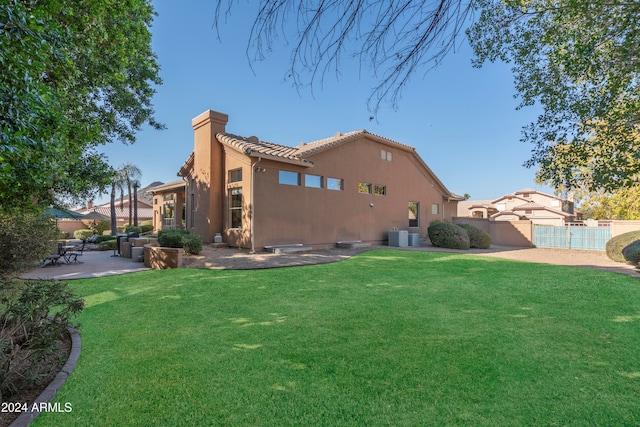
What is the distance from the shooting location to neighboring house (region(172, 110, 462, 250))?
1327 centimetres

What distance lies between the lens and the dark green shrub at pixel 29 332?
2.96 metres

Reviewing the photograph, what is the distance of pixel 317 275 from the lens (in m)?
8.77

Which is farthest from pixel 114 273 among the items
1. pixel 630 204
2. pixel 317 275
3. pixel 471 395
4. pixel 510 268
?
pixel 630 204

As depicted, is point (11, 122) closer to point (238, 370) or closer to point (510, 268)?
point (238, 370)

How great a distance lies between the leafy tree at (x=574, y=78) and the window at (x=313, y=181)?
10005mm

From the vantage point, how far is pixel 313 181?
15320 millimetres

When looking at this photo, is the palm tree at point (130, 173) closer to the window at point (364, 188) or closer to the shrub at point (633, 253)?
the window at point (364, 188)

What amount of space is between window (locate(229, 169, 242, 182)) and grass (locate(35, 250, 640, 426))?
7.62 m

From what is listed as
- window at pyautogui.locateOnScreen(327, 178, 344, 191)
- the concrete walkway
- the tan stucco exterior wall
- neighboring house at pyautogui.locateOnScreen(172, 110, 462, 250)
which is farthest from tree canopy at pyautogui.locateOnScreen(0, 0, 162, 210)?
window at pyautogui.locateOnScreen(327, 178, 344, 191)

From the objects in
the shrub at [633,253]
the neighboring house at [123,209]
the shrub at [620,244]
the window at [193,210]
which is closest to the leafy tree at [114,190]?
the window at [193,210]

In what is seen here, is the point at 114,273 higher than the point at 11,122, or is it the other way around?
the point at 11,122

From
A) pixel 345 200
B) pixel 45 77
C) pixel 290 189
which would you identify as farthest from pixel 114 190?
pixel 45 77

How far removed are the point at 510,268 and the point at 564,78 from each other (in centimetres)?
675

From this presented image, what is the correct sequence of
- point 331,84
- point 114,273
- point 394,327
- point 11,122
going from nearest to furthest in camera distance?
point 11,122 → point 331,84 → point 394,327 → point 114,273
